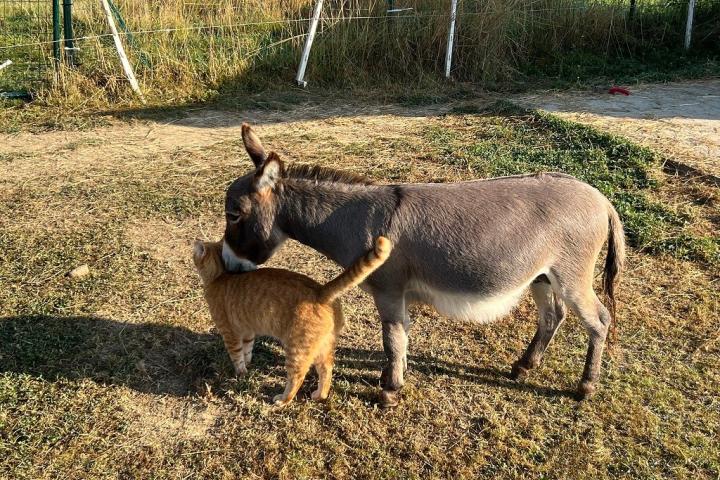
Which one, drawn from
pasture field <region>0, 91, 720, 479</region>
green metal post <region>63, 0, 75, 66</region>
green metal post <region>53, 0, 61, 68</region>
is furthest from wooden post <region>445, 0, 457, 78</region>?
green metal post <region>53, 0, 61, 68</region>

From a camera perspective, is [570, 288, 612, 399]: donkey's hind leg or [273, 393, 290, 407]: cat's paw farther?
[273, 393, 290, 407]: cat's paw

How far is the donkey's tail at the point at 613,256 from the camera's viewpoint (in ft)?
12.5

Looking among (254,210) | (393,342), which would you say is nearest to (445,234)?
(393,342)

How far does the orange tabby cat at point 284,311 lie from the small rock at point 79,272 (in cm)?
160

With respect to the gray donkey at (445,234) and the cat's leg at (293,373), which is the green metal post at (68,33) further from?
the cat's leg at (293,373)

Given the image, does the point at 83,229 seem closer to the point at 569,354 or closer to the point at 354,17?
the point at 569,354

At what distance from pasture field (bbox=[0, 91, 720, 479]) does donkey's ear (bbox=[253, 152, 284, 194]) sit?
1258 mm

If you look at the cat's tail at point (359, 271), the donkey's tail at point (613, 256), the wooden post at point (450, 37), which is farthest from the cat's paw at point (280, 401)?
the wooden post at point (450, 37)

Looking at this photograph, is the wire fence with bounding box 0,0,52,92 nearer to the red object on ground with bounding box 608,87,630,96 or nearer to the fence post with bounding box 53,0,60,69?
the fence post with bounding box 53,0,60,69

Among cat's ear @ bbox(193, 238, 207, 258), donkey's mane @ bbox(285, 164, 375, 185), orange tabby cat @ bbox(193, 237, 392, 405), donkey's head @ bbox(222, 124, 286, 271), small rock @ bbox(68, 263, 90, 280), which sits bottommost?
small rock @ bbox(68, 263, 90, 280)

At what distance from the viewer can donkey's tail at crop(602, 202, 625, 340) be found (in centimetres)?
381

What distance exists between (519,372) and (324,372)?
1.33m

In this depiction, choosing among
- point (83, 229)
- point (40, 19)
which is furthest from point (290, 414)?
point (40, 19)

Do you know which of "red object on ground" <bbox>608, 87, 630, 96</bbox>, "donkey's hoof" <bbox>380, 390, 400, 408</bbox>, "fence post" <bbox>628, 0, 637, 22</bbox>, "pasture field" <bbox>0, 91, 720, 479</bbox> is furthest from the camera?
"fence post" <bbox>628, 0, 637, 22</bbox>
